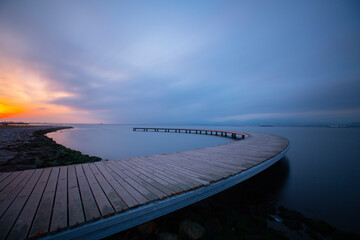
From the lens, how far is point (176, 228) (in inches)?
108

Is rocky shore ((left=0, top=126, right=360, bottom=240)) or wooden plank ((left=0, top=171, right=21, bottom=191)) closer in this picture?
rocky shore ((left=0, top=126, right=360, bottom=240))

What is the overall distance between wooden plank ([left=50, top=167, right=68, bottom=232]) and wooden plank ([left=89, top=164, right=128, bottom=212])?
0.58 m

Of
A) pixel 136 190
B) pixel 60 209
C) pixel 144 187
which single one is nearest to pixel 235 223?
pixel 144 187

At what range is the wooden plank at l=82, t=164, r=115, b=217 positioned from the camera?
1.96 meters

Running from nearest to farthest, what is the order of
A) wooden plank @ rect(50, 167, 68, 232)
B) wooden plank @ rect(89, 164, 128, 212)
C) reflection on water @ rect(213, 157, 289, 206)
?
1. wooden plank @ rect(50, 167, 68, 232)
2. wooden plank @ rect(89, 164, 128, 212)
3. reflection on water @ rect(213, 157, 289, 206)

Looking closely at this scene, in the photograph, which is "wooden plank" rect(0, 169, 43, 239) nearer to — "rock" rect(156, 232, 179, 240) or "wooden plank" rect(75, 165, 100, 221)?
"wooden plank" rect(75, 165, 100, 221)

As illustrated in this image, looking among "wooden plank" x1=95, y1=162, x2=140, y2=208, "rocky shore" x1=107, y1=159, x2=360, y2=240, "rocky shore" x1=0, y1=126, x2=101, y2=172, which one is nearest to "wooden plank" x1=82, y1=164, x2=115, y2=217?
"wooden plank" x1=95, y1=162, x2=140, y2=208

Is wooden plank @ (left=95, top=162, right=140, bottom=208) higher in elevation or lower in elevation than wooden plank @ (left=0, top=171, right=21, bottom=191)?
lower

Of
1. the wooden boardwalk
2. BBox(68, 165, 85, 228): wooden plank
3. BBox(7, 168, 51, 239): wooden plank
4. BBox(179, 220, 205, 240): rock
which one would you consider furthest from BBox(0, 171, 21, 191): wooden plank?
BBox(179, 220, 205, 240): rock

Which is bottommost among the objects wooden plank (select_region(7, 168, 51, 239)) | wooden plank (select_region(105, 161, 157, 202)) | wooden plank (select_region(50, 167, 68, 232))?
wooden plank (select_region(105, 161, 157, 202))

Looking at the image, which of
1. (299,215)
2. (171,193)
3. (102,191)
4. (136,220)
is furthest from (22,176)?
(299,215)

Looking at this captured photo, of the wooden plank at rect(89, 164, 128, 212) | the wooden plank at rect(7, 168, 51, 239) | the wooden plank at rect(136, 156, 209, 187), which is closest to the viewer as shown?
the wooden plank at rect(7, 168, 51, 239)

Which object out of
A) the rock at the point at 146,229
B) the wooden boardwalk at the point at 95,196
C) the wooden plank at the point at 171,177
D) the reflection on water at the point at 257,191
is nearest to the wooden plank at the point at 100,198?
the wooden boardwalk at the point at 95,196

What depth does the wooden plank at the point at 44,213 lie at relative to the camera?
159cm
